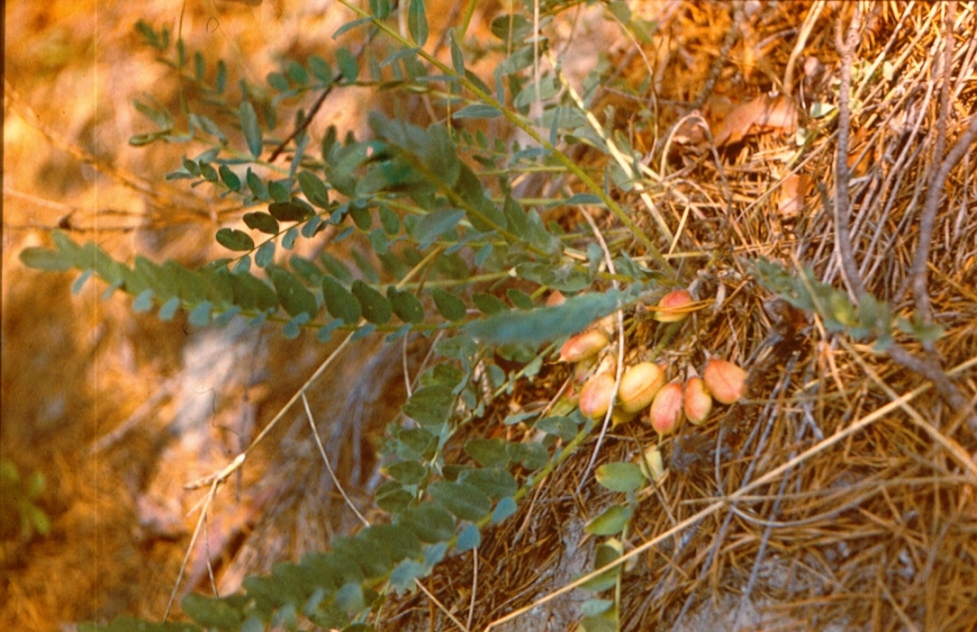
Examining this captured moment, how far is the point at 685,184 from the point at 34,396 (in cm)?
156

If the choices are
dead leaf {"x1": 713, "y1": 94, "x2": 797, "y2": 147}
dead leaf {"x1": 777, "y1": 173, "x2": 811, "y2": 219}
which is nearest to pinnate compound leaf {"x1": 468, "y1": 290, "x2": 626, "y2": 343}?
dead leaf {"x1": 777, "y1": 173, "x2": 811, "y2": 219}

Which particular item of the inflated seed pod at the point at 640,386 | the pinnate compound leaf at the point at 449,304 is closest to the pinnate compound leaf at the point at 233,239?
the pinnate compound leaf at the point at 449,304

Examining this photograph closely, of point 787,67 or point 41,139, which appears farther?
point 41,139

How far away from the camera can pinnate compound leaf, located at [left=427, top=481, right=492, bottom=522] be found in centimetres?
79

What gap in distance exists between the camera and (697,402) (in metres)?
0.85

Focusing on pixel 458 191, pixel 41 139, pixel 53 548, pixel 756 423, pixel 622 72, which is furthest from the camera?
pixel 41 139

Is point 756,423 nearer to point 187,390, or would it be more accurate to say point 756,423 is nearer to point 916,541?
point 916,541

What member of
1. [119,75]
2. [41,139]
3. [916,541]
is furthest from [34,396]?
[916,541]

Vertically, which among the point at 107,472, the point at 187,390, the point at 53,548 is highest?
the point at 187,390

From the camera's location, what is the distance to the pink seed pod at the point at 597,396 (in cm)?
88

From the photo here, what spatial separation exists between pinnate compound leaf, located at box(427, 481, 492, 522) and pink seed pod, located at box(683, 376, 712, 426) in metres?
0.26

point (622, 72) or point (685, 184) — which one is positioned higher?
point (622, 72)

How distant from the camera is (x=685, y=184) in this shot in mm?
1093

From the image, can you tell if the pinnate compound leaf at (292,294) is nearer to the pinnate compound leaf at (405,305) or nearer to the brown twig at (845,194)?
the pinnate compound leaf at (405,305)
